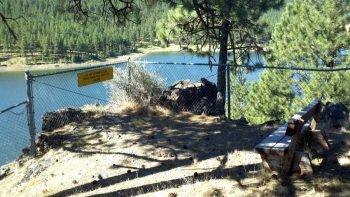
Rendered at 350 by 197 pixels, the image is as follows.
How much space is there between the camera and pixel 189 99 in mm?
8828

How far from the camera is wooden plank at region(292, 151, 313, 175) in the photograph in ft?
13.5

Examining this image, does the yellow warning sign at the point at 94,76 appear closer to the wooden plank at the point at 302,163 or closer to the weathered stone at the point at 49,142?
the weathered stone at the point at 49,142

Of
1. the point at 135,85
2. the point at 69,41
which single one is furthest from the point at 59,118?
the point at 69,41

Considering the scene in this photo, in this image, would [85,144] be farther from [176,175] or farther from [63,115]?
[176,175]

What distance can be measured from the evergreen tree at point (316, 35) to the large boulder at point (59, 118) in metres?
10.5

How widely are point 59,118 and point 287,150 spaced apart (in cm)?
577

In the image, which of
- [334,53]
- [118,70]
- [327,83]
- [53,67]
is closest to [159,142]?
[118,70]

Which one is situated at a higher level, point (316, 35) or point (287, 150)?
point (316, 35)

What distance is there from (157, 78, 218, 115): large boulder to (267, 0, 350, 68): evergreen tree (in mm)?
8076

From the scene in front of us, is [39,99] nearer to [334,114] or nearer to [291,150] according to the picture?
[334,114]

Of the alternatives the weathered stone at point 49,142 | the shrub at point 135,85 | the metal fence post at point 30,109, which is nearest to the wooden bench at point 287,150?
the weathered stone at point 49,142

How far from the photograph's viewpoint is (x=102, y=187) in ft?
16.1

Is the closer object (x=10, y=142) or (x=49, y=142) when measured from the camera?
(x=49, y=142)

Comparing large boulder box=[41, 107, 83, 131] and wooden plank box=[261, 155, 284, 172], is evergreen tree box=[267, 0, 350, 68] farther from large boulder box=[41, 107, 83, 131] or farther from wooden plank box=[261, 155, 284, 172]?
wooden plank box=[261, 155, 284, 172]
